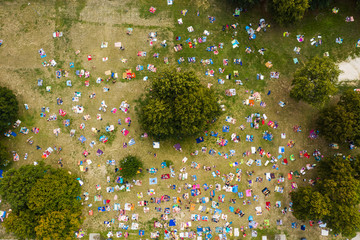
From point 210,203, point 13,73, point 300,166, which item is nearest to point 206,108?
point 210,203

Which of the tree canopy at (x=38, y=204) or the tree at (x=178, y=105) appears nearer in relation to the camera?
the tree canopy at (x=38, y=204)

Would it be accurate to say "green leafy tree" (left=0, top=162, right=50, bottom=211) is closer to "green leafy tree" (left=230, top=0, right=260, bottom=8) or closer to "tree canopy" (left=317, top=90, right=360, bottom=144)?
"green leafy tree" (left=230, top=0, right=260, bottom=8)

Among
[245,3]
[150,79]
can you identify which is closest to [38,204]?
[150,79]

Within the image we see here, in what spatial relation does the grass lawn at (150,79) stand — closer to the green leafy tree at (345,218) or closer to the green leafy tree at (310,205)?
the green leafy tree at (310,205)

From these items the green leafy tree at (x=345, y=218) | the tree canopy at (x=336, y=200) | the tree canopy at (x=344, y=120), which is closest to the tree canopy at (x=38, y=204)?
the tree canopy at (x=336, y=200)

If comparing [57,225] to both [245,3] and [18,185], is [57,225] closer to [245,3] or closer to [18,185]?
[18,185]

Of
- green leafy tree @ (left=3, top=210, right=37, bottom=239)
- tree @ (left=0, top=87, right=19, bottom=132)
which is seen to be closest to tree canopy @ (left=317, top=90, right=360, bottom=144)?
green leafy tree @ (left=3, top=210, right=37, bottom=239)

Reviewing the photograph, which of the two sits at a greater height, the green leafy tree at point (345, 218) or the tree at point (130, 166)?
the tree at point (130, 166)
